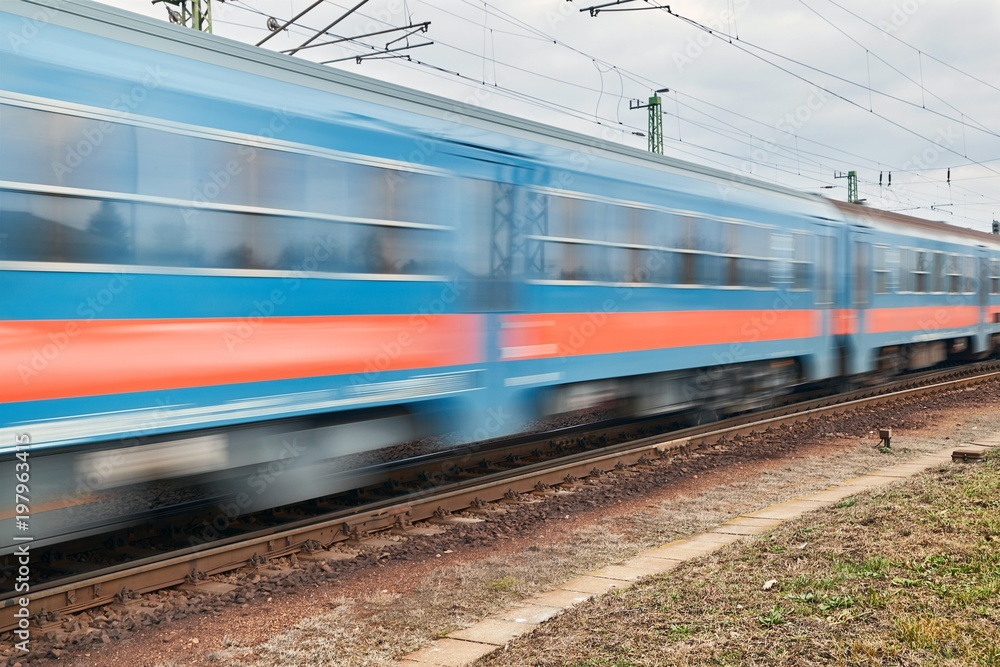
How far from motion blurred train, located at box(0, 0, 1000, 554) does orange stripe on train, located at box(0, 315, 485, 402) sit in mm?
13

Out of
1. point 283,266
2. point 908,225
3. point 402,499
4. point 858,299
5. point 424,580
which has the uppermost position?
point 908,225

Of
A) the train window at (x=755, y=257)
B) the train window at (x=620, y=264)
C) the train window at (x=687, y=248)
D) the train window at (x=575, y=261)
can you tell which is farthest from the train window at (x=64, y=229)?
the train window at (x=755, y=257)

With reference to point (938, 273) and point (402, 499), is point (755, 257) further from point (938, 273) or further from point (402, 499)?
point (938, 273)

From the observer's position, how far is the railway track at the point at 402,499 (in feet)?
17.3

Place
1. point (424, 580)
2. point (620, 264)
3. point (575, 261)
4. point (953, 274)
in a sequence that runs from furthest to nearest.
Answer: point (953, 274)
point (620, 264)
point (575, 261)
point (424, 580)

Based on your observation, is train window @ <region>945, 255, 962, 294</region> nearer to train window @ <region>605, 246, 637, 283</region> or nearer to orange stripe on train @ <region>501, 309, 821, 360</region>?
orange stripe on train @ <region>501, 309, 821, 360</region>

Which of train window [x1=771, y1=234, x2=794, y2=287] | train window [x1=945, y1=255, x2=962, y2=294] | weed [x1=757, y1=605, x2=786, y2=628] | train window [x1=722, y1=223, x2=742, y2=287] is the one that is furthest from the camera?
train window [x1=945, y1=255, x2=962, y2=294]

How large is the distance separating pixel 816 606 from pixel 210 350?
365 cm

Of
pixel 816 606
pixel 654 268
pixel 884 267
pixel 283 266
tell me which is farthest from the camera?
pixel 884 267

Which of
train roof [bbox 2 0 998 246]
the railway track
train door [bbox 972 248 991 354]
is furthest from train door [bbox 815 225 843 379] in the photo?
train door [bbox 972 248 991 354]

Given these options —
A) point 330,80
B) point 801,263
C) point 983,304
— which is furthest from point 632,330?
point 983,304

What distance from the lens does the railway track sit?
527cm

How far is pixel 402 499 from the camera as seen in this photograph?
746 cm

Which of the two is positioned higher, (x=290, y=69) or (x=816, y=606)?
(x=290, y=69)
